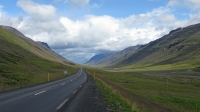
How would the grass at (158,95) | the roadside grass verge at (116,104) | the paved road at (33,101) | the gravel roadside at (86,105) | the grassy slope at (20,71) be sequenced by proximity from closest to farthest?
1. the paved road at (33,101)
2. the gravel roadside at (86,105)
3. the roadside grass verge at (116,104)
4. the grass at (158,95)
5. the grassy slope at (20,71)

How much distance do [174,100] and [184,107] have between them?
11.5ft

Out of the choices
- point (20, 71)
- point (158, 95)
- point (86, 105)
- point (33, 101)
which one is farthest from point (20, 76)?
point (86, 105)

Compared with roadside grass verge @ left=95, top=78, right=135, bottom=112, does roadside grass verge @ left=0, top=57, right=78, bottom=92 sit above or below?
above

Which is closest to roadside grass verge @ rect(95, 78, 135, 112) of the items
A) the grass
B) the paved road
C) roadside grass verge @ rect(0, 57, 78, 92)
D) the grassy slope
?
the grass

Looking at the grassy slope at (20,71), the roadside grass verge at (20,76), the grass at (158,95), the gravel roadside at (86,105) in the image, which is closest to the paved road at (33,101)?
the gravel roadside at (86,105)

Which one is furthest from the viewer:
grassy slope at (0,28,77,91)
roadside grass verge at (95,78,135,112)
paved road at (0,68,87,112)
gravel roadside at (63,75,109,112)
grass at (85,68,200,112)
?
grassy slope at (0,28,77,91)

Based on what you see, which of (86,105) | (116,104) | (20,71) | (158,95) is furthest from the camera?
(20,71)

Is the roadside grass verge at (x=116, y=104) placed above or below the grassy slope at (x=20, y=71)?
below

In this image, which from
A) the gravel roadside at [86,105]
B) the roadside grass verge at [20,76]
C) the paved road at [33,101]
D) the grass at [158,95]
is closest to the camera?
the paved road at [33,101]

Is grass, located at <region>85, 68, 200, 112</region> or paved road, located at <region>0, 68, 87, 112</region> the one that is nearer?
paved road, located at <region>0, 68, 87, 112</region>

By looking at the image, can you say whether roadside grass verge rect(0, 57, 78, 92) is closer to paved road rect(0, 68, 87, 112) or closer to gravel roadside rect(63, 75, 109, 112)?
paved road rect(0, 68, 87, 112)

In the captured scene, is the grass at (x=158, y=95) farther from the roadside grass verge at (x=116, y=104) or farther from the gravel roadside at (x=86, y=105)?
the gravel roadside at (x=86, y=105)

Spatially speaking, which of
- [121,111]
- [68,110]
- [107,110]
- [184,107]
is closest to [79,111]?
[68,110]

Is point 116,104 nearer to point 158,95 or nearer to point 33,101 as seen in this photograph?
point 33,101
